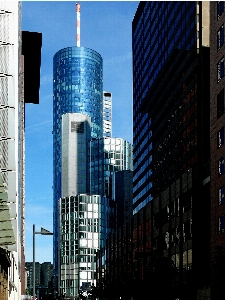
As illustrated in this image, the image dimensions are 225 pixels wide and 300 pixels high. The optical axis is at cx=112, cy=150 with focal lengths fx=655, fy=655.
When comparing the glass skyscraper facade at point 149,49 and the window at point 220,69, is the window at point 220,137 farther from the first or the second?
the glass skyscraper facade at point 149,49

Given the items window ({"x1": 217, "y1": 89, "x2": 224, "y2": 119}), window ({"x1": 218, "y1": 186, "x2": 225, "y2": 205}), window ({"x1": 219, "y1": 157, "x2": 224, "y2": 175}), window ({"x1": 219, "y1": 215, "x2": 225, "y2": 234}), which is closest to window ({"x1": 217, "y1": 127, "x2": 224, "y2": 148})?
window ({"x1": 219, "y1": 157, "x2": 224, "y2": 175})

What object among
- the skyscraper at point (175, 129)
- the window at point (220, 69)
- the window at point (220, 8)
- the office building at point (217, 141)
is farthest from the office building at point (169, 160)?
the window at point (220, 8)

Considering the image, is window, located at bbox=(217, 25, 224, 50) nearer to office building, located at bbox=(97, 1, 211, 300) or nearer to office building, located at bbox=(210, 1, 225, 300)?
office building, located at bbox=(210, 1, 225, 300)

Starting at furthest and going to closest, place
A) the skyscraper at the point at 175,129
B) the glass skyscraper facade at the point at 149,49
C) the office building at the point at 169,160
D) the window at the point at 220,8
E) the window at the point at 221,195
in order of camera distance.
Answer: the glass skyscraper facade at the point at 149,49 < the office building at the point at 169,160 < the skyscraper at the point at 175,129 < the window at the point at 220,8 < the window at the point at 221,195

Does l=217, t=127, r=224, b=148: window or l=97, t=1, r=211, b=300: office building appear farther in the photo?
l=97, t=1, r=211, b=300: office building

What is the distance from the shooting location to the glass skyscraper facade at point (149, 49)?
4705 inches

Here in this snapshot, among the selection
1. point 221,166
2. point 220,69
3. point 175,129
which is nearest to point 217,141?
point 221,166

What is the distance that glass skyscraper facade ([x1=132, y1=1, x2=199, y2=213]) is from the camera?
119500mm

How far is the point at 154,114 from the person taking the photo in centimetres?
14662

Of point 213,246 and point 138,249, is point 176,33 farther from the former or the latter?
point 213,246

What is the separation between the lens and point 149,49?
513 ft

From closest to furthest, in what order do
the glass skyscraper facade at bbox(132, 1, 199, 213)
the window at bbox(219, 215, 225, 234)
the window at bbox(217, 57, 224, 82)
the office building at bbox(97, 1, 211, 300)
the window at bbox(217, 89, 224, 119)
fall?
the window at bbox(219, 215, 225, 234), the window at bbox(217, 57, 224, 82), the window at bbox(217, 89, 224, 119), the office building at bbox(97, 1, 211, 300), the glass skyscraper facade at bbox(132, 1, 199, 213)

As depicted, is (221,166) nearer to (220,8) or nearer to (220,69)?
(220,69)

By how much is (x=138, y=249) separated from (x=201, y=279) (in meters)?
41.7
